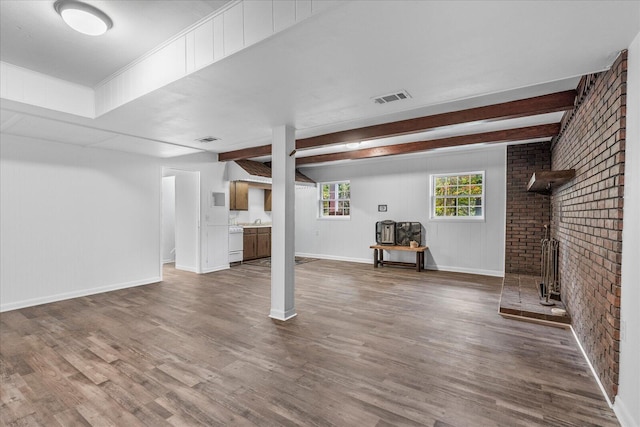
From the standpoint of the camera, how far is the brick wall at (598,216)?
211 centimetres

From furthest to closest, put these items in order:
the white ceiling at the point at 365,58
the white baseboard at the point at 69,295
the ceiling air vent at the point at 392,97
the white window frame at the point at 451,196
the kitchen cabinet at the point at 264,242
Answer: the kitchen cabinet at the point at 264,242 → the white window frame at the point at 451,196 → the white baseboard at the point at 69,295 → the ceiling air vent at the point at 392,97 → the white ceiling at the point at 365,58

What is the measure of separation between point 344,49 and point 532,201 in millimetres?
5608

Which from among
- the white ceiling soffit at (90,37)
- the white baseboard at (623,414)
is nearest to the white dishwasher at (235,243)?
the white ceiling soffit at (90,37)

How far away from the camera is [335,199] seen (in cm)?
880

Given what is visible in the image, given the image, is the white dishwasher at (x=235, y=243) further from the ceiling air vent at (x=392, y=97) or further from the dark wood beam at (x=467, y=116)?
the ceiling air vent at (x=392, y=97)

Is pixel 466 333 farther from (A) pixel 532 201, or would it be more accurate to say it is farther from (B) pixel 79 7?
(B) pixel 79 7

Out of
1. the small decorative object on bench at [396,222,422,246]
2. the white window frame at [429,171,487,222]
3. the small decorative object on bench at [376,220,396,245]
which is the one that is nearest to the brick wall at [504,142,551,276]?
the white window frame at [429,171,487,222]

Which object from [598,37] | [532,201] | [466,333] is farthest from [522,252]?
[598,37]

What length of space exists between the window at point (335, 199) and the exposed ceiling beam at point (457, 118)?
3.38 meters

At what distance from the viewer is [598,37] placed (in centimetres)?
193

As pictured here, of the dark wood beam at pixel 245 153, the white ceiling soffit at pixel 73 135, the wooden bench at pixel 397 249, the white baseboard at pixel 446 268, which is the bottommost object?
the white baseboard at pixel 446 268

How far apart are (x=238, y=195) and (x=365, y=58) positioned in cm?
632

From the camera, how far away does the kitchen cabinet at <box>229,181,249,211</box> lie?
25.7 feet

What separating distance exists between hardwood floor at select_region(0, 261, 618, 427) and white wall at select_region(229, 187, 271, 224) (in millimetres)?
4444
